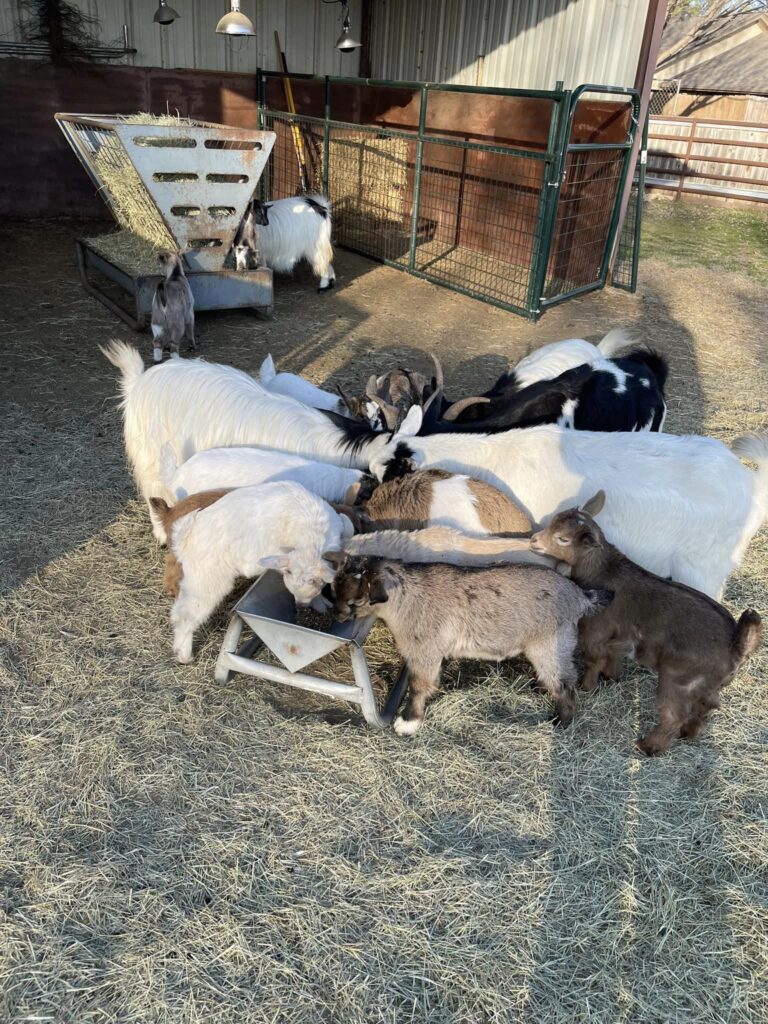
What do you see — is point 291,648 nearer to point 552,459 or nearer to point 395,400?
point 552,459

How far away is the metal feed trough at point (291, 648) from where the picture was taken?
288 centimetres

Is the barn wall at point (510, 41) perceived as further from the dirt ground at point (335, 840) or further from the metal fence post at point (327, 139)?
the dirt ground at point (335, 840)

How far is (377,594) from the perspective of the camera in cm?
284

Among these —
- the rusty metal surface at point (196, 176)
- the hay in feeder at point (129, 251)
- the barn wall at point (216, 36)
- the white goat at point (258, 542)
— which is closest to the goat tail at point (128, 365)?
the white goat at point (258, 542)

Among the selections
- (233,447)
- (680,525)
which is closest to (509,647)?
(680,525)

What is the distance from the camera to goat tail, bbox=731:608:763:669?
2793mm

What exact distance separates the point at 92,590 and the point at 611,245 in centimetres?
843

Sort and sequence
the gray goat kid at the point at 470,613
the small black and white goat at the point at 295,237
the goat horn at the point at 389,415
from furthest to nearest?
the small black and white goat at the point at 295,237 → the goat horn at the point at 389,415 → the gray goat kid at the point at 470,613

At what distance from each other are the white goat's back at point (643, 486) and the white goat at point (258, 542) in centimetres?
71

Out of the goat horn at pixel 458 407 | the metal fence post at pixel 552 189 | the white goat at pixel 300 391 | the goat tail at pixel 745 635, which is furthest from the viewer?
the metal fence post at pixel 552 189

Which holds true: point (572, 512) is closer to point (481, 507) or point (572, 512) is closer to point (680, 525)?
point (481, 507)

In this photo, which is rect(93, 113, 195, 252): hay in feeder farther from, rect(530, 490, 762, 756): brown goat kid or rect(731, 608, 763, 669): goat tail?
rect(731, 608, 763, 669): goat tail

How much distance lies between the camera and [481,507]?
3412 mm

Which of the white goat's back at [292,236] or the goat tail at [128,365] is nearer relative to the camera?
the goat tail at [128,365]
